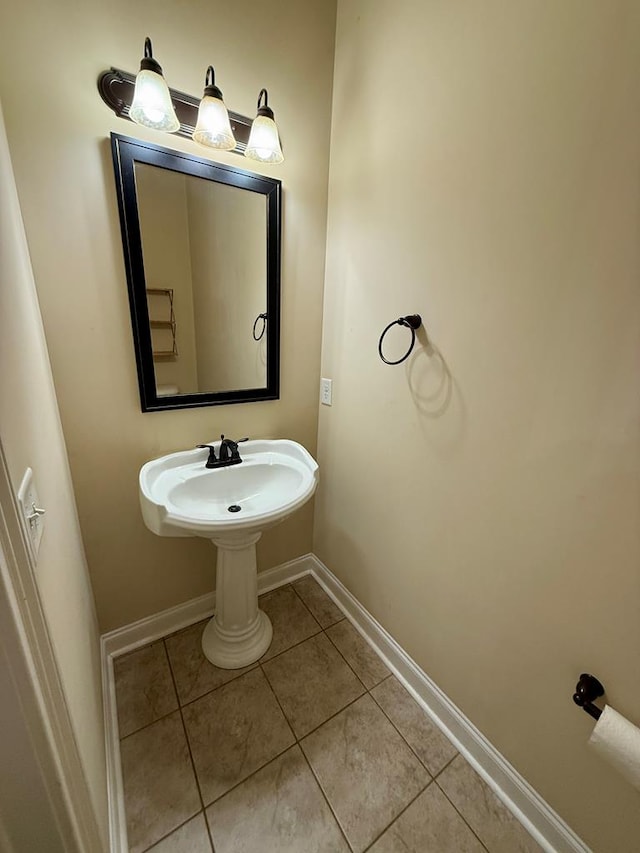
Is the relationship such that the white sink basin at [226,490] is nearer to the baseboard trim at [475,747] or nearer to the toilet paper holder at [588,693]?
the baseboard trim at [475,747]

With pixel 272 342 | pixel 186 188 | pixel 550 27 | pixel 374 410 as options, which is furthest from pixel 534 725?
pixel 186 188

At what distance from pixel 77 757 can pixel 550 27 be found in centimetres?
171

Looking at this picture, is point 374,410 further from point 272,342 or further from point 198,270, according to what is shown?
point 198,270

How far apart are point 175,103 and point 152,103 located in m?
0.18

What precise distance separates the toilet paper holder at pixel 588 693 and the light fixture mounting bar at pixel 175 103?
6.15 ft

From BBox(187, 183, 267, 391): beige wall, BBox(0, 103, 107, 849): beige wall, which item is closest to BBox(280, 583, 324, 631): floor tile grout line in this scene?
BBox(0, 103, 107, 849): beige wall

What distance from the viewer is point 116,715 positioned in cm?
118

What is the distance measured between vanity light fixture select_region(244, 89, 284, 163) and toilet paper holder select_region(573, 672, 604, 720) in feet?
5.73

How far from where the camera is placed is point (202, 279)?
4.11 feet

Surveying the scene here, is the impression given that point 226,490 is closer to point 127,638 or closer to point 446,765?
point 127,638

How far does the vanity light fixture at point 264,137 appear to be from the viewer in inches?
42.4

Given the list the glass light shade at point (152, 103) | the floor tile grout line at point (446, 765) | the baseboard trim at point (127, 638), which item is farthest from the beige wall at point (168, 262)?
the floor tile grout line at point (446, 765)

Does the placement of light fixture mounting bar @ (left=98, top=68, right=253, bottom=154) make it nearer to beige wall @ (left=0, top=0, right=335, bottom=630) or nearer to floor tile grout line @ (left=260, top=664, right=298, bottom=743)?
beige wall @ (left=0, top=0, right=335, bottom=630)

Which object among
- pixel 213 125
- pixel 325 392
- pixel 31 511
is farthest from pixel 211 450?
pixel 213 125
